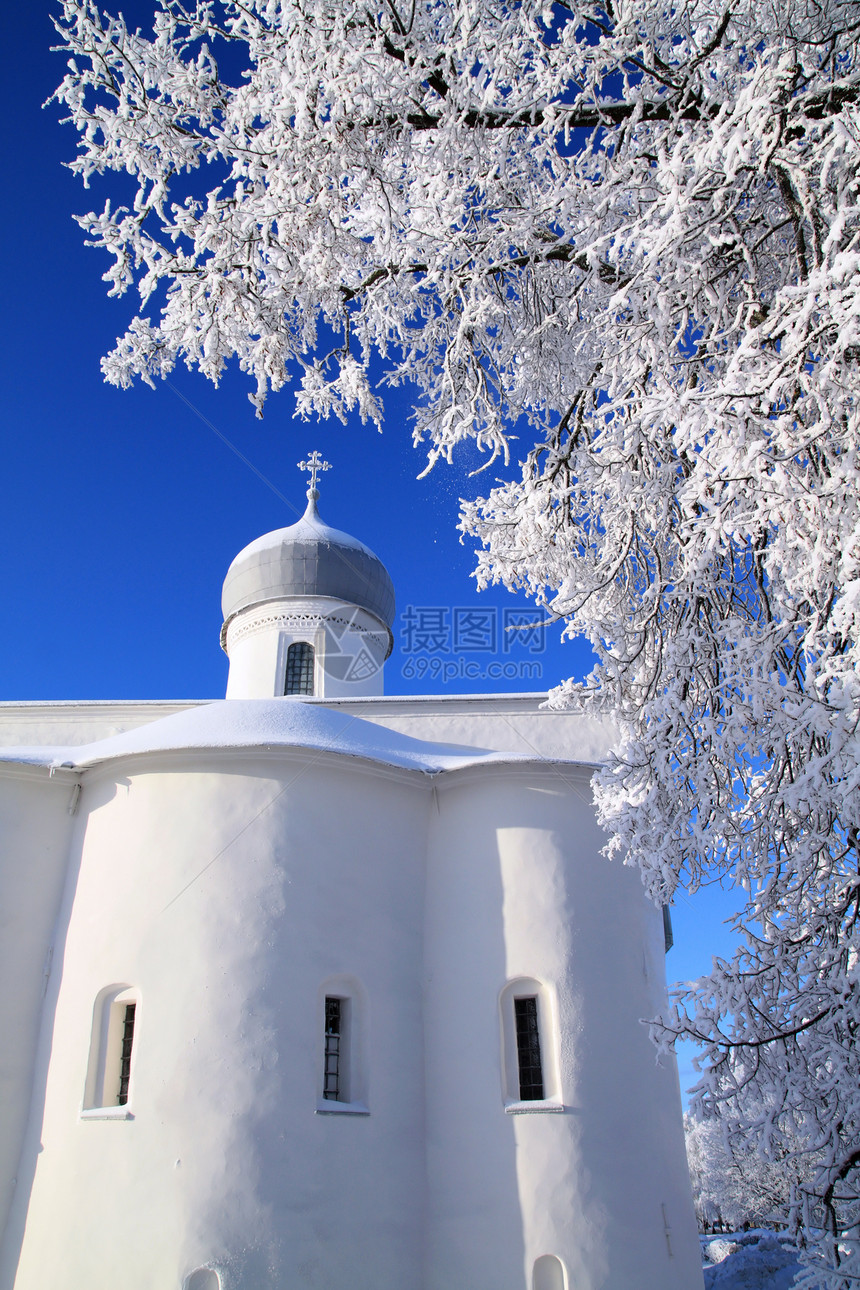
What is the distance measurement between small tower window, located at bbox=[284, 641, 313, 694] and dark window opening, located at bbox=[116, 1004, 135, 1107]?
259 inches

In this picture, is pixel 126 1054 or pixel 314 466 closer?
pixel 126 1054

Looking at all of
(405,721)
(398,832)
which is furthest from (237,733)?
(405,721)

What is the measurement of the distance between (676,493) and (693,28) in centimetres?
269

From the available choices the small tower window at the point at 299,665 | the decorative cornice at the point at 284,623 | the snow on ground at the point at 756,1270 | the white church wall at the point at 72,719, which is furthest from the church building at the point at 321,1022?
the decorative cornice at the point at 284,623

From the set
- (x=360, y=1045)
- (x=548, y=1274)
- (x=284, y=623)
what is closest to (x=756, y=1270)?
(x=548, y=1274)

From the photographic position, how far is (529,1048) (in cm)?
852

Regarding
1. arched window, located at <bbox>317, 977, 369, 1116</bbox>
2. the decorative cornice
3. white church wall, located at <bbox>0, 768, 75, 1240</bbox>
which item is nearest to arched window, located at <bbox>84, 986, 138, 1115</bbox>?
white church wall, located at <bbox>0, 768, 75, 1240</bbox>

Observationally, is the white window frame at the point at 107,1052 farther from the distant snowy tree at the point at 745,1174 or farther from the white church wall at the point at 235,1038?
the distant snowy tree at the point at 745,1174

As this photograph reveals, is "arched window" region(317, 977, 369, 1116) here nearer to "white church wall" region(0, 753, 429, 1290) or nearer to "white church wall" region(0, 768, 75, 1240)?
"white church wall" region(0, 753, 429, 1290)

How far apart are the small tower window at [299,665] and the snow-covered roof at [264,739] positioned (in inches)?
161

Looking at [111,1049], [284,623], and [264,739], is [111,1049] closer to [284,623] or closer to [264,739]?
[264,739]

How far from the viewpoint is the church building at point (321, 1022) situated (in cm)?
726

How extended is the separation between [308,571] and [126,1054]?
8.21 meters

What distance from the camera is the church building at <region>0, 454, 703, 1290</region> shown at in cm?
726
